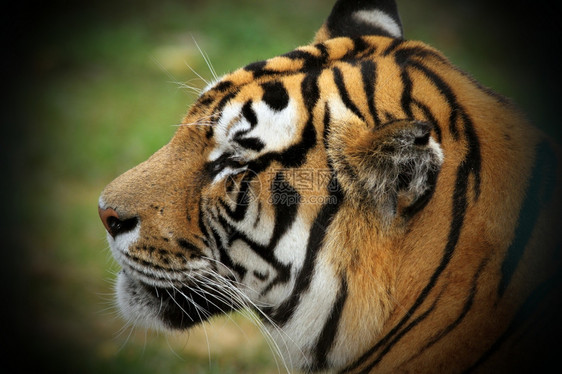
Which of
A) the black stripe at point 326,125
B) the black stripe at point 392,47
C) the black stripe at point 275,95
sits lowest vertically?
the black stripe at point 326,125

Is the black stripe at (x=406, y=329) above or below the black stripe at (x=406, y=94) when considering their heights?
below

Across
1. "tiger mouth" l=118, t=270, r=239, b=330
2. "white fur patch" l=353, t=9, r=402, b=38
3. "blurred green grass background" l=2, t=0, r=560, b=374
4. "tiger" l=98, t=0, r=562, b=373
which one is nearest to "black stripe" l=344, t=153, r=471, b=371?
"tiger" l=98, t=0, r=562, b=373

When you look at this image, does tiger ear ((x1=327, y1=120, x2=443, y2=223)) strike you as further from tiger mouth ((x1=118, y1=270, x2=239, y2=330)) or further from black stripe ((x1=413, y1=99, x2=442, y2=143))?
tiger mouth ((x1=118, y1=270, x2=239, y2=330))

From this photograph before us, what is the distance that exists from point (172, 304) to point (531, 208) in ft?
3.59

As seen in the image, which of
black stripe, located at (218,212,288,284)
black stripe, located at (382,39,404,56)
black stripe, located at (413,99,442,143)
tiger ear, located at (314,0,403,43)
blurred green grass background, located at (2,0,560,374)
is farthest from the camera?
blurred green grass background, located at (2,0,560,374)

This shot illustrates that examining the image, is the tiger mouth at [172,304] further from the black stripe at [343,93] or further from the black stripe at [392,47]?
the black stripe at [392,47]

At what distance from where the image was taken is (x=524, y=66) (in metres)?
5.43

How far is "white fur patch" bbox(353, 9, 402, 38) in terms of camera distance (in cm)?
205

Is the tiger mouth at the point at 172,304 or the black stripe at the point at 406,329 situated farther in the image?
the tiger mouth at the point at 172,304

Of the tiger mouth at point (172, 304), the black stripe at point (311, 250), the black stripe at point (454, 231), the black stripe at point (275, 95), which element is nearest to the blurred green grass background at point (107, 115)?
the tiger mouth at point (172, 304)

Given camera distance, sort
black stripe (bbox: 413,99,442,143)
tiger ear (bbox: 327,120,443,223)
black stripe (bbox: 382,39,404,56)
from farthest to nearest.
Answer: black stripe (bbox: 382,39,404,56)
black stripe (bbox: 413,99,442,143)
tiger ear (bbox: 327,120,443,223)

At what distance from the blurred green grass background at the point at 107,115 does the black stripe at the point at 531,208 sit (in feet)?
3.53

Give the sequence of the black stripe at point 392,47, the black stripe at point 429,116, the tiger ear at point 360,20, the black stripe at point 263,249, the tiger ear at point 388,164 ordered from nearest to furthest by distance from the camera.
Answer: the tiger ear at point 388,164, the black stripe at point 429,116, the black stripe at point 263,249, the black stripe at point 392,47, the tiger ear at point 360,20

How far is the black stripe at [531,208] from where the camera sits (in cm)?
139
